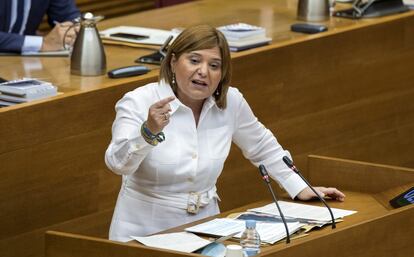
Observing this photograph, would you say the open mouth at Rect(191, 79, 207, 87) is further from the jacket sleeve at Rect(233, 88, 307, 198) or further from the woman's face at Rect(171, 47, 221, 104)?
the jacket sleeve at Rect(233, 88, 307, 198)

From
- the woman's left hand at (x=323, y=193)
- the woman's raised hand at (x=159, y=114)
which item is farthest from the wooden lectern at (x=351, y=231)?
the woman's raised hand at (x=159, y=114)

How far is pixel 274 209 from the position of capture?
14.1ft

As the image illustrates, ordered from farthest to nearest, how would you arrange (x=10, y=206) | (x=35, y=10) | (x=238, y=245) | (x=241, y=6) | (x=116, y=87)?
1. (x=241, y=6)
2. (x=35, y=10)
3. (x=116, y=87)
4. (x=10, y=206)
5. (x=238, y=245)

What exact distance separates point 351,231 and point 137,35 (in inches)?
A: 100.0

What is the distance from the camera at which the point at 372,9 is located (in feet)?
21.5

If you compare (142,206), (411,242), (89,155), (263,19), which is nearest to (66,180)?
(89,155)

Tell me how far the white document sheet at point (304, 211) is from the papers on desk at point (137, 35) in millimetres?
1824

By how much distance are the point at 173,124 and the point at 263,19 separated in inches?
101

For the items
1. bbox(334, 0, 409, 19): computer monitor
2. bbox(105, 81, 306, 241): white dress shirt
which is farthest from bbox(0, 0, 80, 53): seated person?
bbox(105, 81, 306, 241): white dress shirt

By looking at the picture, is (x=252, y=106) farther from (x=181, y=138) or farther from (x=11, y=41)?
(x=181, y=138)

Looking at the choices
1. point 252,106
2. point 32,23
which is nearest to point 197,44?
point 252,106

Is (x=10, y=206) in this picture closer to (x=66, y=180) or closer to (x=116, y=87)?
(x=66, y=180)

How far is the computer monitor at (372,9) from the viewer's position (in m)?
6.52

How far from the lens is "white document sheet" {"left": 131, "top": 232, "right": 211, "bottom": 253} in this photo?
12.4 ft
